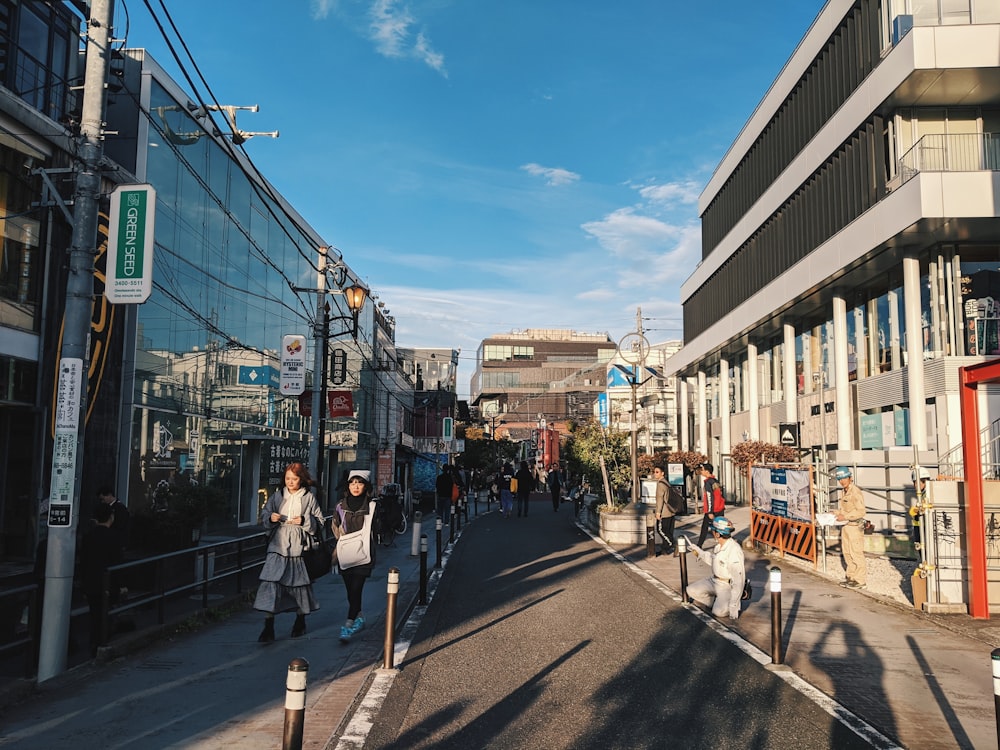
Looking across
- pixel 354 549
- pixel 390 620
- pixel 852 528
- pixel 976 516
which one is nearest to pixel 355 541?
pixel 354 549

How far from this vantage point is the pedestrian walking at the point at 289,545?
334 inches

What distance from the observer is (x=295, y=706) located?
12.9 ft

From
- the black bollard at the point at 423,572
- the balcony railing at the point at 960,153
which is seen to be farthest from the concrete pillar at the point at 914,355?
the black bollard at the point at 423,572

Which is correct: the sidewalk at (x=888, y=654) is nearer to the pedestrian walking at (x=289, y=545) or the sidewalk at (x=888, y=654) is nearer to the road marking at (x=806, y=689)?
the road marking at (x=806, y=689)

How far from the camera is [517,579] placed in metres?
13.8

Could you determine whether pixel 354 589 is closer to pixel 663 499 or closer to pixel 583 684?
pixel 583 684

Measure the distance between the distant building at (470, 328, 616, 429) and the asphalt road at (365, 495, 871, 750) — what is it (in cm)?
9746

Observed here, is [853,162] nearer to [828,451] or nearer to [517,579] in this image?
[828,451]

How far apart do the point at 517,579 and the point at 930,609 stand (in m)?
6.13

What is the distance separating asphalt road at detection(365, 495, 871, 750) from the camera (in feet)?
18.6

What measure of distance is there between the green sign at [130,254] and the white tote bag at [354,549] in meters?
3.21

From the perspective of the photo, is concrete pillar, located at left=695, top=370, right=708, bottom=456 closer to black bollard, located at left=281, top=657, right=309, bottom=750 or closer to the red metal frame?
the red metal frame

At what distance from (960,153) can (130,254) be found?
2147 cm

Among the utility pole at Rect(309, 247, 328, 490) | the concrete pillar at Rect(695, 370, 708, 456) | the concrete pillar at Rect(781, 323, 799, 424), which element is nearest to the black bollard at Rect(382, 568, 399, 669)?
the utility pole at Rect(309, 247, 328, 490)
